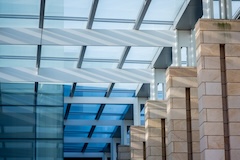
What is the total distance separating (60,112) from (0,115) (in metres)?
2.08

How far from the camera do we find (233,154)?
53.4 feet

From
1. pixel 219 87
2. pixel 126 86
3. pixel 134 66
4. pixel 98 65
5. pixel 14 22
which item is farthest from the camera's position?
pixel 126 86

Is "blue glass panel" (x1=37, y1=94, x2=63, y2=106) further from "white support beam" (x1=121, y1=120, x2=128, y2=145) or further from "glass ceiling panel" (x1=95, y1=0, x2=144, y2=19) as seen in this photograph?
"white support beam" (x1=121, y1=120, x2=128, y2=145)

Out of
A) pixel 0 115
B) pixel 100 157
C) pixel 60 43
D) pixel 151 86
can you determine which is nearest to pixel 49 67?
pixel 60 43

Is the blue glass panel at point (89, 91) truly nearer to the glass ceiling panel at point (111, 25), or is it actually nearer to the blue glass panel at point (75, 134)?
the blue glass panel at point (75, 134)

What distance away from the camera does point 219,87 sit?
54.8ft

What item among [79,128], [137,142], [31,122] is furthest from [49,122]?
[79,128]

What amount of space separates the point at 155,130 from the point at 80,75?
386cm

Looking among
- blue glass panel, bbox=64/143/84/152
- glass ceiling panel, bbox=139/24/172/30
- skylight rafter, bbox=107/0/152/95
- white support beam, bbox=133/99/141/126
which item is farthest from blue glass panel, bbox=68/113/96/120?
glass ceiling panel, bbox=139/24/172/30

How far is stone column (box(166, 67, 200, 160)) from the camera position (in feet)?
69.5

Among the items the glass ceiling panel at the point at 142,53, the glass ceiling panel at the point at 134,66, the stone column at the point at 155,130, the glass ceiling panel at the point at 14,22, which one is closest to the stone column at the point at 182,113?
the glass ceiling panel at the point at 14,22

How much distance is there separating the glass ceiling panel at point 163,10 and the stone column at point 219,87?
15.5 feet

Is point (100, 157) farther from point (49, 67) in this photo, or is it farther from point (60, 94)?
point (60, 94)

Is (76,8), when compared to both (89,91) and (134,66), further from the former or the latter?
(89,91)
